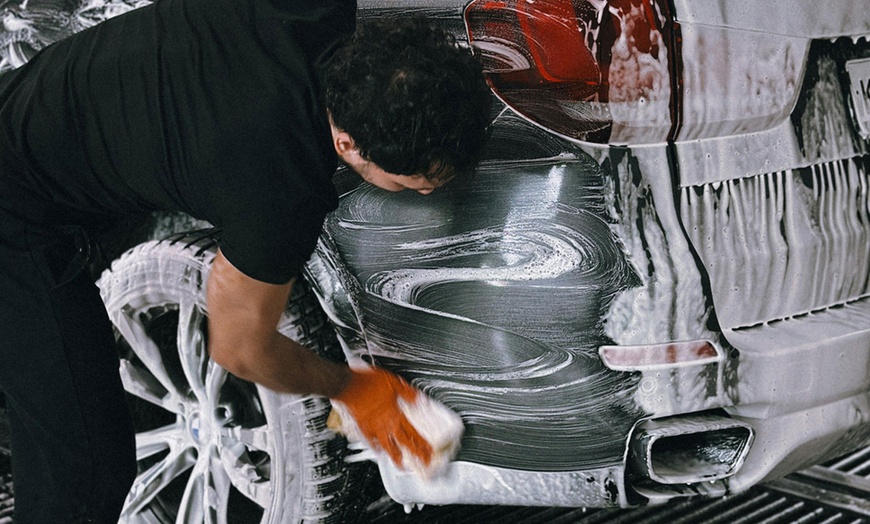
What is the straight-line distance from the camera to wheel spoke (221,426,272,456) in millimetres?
2012

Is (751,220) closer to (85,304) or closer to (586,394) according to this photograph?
(586,394)

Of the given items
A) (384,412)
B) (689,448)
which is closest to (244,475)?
(384,412)

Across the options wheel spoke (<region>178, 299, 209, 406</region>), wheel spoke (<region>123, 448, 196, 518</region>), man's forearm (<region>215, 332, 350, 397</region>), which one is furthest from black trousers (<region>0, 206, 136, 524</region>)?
man's forearm (<region>215, 332, 350, 397</region>)

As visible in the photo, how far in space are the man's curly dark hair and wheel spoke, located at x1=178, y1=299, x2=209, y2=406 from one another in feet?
2.77

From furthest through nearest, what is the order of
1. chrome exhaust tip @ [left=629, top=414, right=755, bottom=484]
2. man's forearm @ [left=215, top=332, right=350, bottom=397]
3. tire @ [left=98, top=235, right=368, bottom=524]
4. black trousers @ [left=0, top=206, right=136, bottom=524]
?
tire @ [left=98, top=235, right=368, bottom=524] → black trousers @ [left=0, top=206, right=136, bottom=524] → chrome exhaust tip @ [left=629, top=414, right=755, bottom=484] → man's forearm @ [left=215, top=332, right=350, bottom=397]

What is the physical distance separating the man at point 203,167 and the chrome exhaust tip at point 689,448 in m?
0.46

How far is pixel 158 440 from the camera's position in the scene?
231 cm

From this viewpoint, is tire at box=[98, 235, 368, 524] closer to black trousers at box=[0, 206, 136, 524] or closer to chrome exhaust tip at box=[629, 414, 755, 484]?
black trousers at box=[0, 206, 136, 524]

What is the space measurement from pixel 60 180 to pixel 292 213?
603 millimetres

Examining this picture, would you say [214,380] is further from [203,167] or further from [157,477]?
[203,167]

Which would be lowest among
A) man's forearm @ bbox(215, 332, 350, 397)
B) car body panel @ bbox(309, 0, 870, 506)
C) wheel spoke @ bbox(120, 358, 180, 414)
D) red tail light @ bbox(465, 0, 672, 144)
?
wheel spoke @ bbox(120, 358, 180, 414)

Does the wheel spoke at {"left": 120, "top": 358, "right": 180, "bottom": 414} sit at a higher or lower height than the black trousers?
lower

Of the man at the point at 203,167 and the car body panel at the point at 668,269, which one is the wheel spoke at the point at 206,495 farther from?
the car body panel at the point at 668,269

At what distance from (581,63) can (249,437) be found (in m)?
1.14
